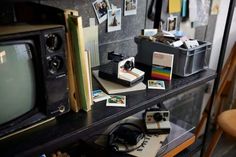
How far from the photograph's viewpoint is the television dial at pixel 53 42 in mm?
719

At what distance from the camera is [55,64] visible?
753 millimetres

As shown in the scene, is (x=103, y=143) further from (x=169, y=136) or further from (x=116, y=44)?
(x=116, y=44)

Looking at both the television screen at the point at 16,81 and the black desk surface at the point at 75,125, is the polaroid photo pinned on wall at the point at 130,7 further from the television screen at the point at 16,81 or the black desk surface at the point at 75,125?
the television screen at the point at 16,81

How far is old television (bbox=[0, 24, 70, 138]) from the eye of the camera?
664mm

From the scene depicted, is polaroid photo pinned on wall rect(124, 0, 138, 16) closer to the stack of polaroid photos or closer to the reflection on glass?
the stack of polaroid photos

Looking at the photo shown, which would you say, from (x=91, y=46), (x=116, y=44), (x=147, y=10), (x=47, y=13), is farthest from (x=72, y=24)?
(x=147, y=10)

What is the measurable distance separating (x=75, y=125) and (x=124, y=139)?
0.42 metres

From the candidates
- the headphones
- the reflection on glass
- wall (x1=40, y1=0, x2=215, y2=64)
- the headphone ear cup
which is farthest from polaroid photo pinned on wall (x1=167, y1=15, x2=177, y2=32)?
the reflection on glass

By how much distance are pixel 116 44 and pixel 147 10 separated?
10.3 inches

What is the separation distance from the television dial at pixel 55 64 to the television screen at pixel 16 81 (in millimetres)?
51

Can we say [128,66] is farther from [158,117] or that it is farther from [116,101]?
[158,117]

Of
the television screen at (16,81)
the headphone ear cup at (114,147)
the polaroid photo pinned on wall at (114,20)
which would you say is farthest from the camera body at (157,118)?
the television screen at (16,81)

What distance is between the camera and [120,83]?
103cm

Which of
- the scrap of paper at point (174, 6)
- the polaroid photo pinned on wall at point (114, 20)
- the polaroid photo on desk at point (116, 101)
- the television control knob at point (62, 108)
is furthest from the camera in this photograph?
the scrap of paper at point (174, 6)
